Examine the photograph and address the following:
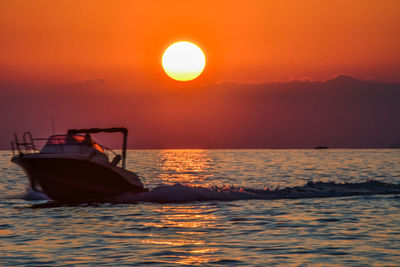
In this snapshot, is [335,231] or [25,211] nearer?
[335,231]

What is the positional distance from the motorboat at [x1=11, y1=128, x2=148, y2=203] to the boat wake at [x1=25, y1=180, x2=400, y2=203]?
3.37 feet

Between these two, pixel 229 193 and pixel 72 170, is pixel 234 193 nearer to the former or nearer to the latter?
pixel 229 193

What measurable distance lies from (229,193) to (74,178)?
9456 millimetres

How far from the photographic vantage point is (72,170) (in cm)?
3017

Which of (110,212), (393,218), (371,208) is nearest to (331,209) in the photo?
(371,208)

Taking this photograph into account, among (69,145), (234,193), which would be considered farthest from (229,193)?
(69,145)

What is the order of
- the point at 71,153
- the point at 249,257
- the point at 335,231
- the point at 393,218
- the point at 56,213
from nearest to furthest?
the point at 249,257
the point at 335,231
the point at 393,218
the point at 56,213
the point at 71,153

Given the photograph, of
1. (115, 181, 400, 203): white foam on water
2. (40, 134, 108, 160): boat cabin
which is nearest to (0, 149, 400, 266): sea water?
(115, 181, 400, 203): white foam on water

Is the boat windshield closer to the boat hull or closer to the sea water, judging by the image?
the boat hull

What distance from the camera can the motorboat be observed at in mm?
29984

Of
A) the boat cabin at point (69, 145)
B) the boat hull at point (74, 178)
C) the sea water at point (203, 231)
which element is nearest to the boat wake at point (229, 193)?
the sea water at point (203, 231)

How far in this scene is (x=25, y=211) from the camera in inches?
1078

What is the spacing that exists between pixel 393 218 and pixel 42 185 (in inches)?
684

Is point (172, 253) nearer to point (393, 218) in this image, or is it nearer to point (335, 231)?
point (335, 231)
